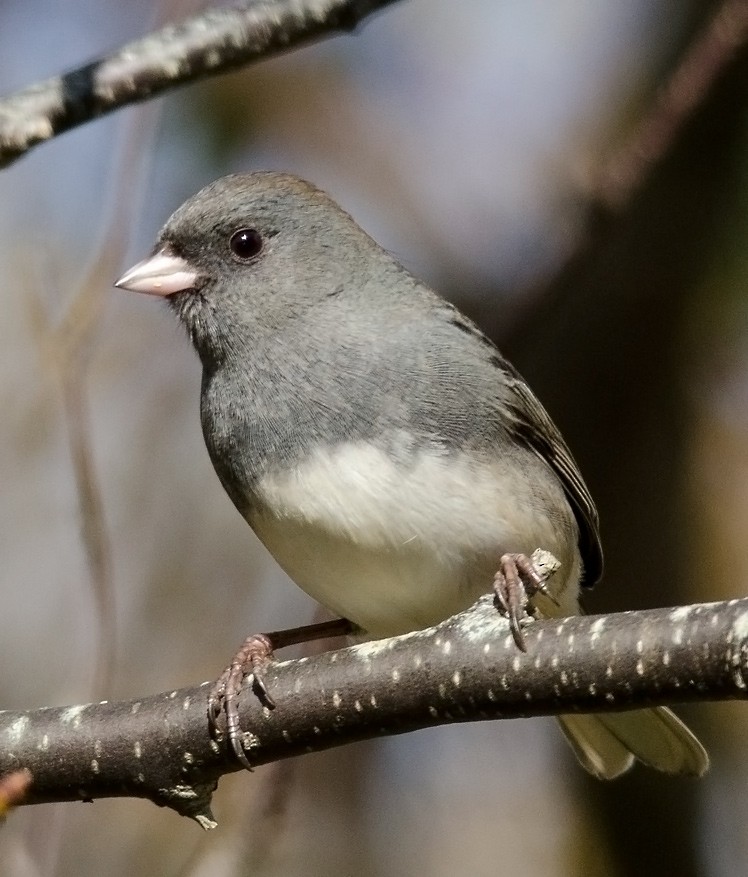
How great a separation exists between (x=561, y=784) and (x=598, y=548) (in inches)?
48.7

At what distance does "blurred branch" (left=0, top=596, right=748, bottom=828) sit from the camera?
1.44 metres

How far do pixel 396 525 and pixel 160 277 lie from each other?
29.7 inches

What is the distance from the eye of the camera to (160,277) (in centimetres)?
244

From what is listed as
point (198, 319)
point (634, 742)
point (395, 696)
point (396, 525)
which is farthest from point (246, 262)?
point (634, 742)

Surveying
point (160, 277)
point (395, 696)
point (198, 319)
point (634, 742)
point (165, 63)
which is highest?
point (165, 63)

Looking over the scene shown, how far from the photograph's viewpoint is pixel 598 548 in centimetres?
264

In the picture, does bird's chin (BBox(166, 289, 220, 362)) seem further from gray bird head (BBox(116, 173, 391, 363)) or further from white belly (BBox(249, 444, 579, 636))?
white belly (BBox(249, 444, 579, 636))

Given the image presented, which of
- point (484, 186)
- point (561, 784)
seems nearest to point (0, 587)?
point (561, 784)

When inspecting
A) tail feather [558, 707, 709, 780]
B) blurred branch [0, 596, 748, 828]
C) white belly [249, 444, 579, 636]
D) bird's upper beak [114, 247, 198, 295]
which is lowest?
tail feather [558, 707, 709, 780]

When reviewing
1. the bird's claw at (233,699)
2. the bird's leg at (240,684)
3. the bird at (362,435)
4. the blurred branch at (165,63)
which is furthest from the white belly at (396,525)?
the blurred branch at (165,63)

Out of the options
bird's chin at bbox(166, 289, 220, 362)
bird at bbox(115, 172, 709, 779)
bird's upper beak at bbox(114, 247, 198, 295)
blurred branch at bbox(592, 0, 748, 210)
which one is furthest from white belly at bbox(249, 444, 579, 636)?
blurred branch at bbox(592, 0, 748, 210)

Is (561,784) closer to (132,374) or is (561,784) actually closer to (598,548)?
(598,548)

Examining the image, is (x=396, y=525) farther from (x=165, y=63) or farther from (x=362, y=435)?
(x=165, y=63)

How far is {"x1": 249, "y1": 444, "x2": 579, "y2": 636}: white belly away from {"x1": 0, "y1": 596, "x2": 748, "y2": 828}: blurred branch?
12.5 inches
